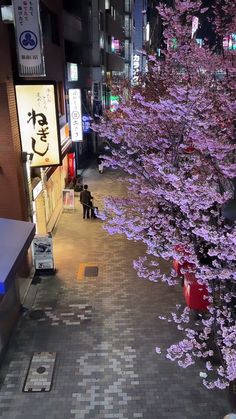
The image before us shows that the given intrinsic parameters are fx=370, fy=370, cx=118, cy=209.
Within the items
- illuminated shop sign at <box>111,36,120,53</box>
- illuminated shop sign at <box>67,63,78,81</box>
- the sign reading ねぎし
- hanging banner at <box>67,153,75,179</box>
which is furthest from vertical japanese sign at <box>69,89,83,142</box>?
illuminated shop sign at <box>111,36,120,53</box>

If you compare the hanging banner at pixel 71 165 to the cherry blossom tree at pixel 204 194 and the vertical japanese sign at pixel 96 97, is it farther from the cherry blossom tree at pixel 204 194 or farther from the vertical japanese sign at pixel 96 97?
the cherry blossom tree at pixel 204 194

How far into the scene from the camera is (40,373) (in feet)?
29.1

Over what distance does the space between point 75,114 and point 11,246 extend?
1565 centimetres

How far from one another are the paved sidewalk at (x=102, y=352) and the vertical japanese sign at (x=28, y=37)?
23.7ft

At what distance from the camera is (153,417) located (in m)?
7.70

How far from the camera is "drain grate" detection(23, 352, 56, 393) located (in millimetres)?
8469

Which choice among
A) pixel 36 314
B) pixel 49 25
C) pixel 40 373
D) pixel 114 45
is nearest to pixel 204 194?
pixel 40 373

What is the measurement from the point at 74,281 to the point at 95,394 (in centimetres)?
541

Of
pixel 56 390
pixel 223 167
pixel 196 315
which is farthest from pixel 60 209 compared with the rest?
pixel 223 167

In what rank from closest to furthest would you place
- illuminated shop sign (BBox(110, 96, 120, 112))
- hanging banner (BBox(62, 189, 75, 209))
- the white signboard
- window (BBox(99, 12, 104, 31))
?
the white signboard, hanging banner (BBox(62, 189, 75, 209)), window (BBox(99, 12, 104, 31)), illuminated shop sign (BBox(110, 96, 120, 112))

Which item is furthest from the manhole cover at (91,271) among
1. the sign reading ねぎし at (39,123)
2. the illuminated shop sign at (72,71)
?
the illuminated shop sign at (72,71)

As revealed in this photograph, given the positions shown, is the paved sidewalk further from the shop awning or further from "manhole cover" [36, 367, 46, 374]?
the shop awning

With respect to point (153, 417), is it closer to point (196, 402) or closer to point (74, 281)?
point (196, 402)

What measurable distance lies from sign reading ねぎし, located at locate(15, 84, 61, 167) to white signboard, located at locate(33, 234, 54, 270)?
2.66 m
